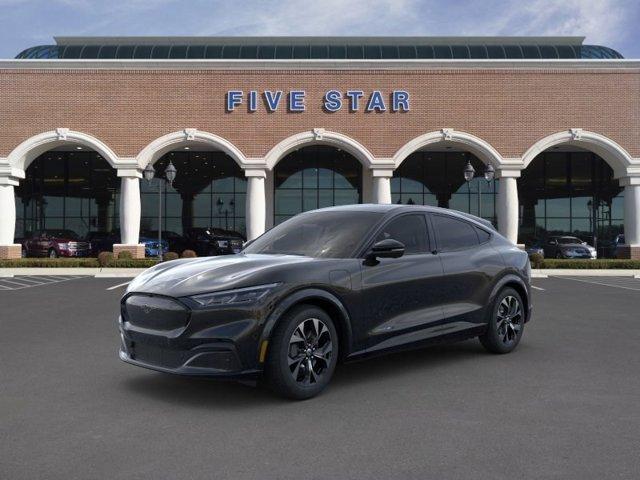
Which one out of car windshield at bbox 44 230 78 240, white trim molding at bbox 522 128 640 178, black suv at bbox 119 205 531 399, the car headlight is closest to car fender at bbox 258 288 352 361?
black suv at bbox 119 205 531 399

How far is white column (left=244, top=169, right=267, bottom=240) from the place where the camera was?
89.7 feet

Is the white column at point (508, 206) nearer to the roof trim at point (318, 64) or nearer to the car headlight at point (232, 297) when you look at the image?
the roof trim at point (318, 64)

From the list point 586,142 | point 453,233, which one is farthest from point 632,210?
point 453,233

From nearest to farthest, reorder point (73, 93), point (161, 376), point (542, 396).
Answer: point (542, 396)
point (161, 376)
point (73, 93)

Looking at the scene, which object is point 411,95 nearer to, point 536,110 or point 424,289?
point 536,110

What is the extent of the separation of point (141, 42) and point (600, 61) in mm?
26251

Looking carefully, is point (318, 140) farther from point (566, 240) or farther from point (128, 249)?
point (566, 240)


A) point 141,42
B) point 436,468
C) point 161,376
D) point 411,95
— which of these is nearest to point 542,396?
point 436,468

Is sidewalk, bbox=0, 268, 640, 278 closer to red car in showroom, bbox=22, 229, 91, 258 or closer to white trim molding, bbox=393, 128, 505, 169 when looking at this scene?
white trim molding, bbox=393, 128, 505, 169

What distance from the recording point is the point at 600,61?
27609 mm

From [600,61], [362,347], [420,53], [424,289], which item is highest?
[420,53]

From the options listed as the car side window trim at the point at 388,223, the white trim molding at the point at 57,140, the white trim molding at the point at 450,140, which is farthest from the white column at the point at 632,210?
the car side window trim at the point at 388,223

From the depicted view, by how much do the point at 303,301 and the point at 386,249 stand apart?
36.3 inches

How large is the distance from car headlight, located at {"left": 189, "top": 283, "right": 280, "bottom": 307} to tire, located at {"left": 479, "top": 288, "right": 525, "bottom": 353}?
3210 mm
